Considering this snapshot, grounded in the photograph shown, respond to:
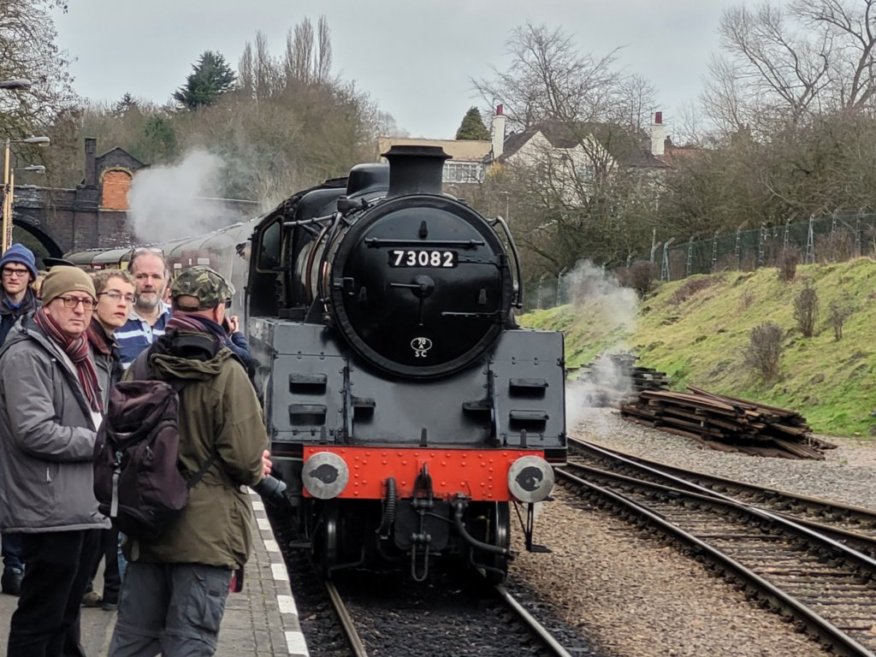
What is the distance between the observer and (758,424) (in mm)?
17938

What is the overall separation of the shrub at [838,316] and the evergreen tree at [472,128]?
6779 centimetres

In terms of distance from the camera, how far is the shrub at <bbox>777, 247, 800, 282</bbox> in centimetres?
2820

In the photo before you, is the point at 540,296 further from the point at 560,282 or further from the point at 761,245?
the point at 761,245

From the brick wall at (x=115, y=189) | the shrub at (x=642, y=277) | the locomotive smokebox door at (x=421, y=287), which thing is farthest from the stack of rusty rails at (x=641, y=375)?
the brick wall at (x=115, y=189)

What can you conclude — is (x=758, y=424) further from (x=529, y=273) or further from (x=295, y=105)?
(x=295, y=105)

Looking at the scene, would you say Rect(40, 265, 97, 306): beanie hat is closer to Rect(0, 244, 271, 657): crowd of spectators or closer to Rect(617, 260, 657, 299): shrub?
Rect(0, 244, 271, 657): crowd of spectators

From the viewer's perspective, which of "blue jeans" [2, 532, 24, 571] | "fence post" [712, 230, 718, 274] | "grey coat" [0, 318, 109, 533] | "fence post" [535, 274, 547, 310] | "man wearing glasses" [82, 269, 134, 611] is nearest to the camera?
"grey coat" [0, 318, 109, 533]

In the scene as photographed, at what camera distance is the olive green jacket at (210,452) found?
4.12m

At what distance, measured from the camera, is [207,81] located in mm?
74562

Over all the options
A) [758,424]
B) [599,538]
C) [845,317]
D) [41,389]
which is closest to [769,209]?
[845,317]

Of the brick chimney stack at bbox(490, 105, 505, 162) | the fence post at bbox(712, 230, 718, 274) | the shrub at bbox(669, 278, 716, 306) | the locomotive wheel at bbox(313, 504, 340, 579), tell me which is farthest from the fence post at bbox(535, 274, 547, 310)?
the locomotive wheel at bbox(313, 504, 340, 579)

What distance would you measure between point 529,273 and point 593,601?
3530 cm

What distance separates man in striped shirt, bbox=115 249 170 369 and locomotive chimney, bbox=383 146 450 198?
225cm

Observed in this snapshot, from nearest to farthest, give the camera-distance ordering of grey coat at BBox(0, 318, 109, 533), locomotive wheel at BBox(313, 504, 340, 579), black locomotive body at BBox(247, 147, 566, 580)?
grey coat at BBox(0, 318, 109, 533), black locomotive body at BBox(247, 147, 566, 580), locomotive wheel at BBox(313, 504, 340, 579)
